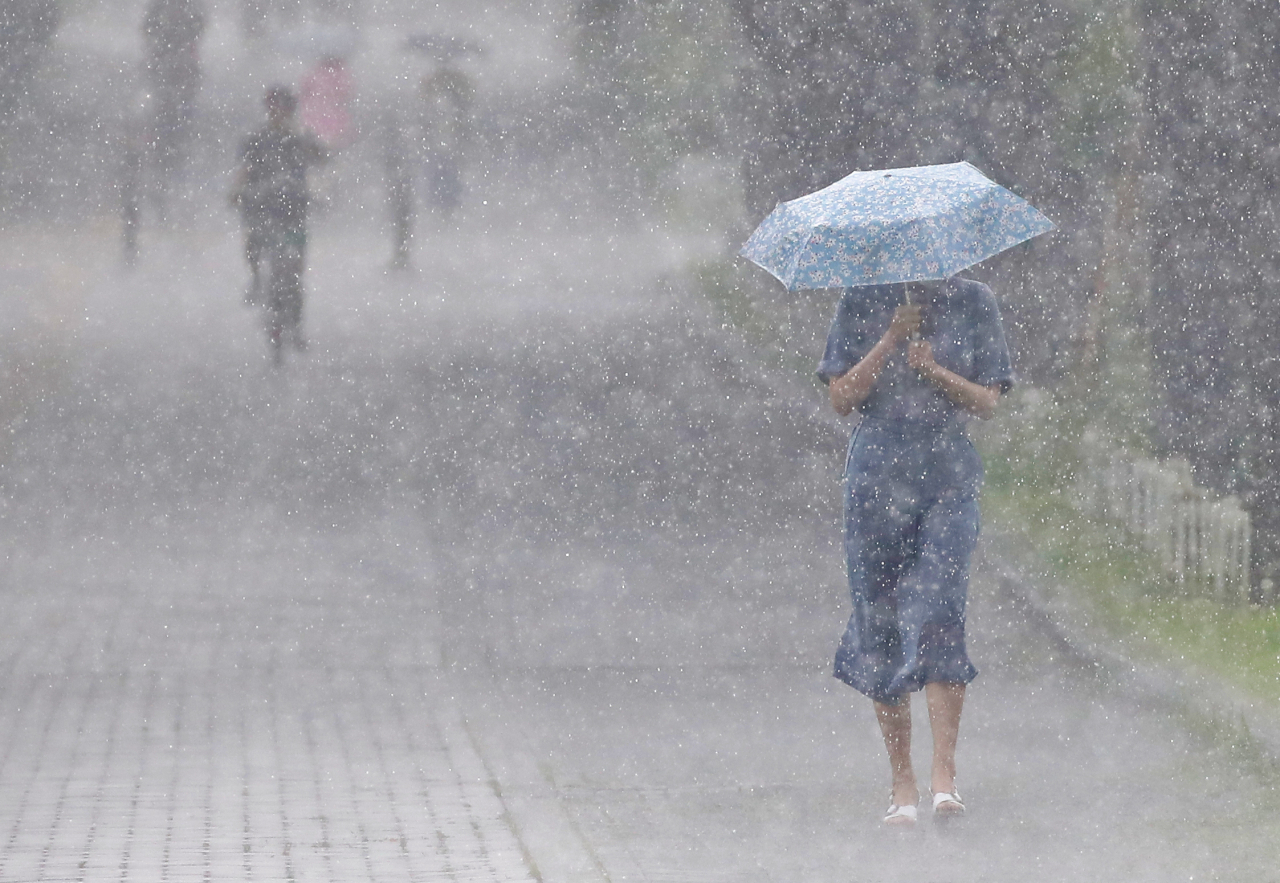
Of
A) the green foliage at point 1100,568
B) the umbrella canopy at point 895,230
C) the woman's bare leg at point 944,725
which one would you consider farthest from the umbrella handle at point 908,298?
the green foliage at point 1100,568

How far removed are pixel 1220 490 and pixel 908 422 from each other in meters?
3.47

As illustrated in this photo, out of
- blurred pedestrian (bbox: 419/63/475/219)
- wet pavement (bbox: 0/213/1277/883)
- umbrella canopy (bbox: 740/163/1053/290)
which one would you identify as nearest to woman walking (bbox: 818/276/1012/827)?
umbrella canopy (bbox: 740/163/1053/290)

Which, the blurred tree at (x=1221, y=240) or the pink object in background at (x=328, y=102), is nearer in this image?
the blurred tree at (x=1221, y=240)

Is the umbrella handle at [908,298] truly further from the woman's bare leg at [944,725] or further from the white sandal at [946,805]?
the white sandal at [946,805]

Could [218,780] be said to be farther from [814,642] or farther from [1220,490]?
[1220,490]

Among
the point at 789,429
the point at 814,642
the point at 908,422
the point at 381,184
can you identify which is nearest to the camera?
the point at 908,422

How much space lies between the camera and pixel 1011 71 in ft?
33.7

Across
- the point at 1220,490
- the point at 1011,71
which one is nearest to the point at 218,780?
the point at 1220,490

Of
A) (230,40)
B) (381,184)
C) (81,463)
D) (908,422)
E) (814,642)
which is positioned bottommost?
(814,642)

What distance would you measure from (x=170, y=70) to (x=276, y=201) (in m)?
0.71

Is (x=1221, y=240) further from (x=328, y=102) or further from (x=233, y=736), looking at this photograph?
(x=233, y=736)

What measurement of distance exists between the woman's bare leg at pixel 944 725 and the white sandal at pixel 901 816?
10cm

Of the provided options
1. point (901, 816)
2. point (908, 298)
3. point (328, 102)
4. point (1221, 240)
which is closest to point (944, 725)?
point (901, 816)

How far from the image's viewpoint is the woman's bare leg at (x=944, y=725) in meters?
5.44
